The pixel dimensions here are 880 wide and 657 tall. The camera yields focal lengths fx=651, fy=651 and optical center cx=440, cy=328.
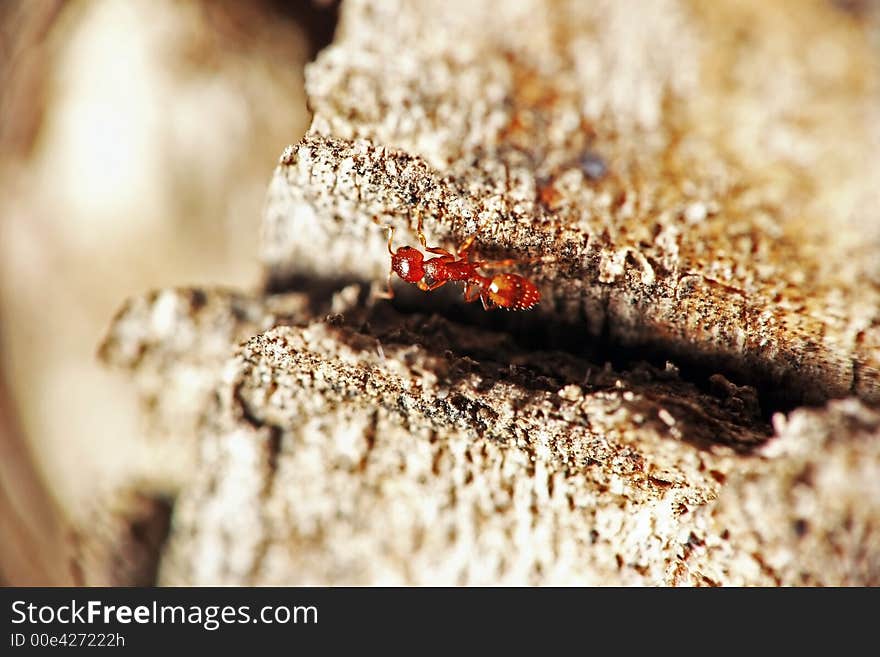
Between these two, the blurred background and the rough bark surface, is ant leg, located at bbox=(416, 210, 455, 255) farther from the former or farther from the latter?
the blurred background

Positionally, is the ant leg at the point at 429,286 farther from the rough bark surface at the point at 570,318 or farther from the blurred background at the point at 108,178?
the blurred background at the point at 108,178

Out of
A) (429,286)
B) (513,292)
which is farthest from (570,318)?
(429,286)

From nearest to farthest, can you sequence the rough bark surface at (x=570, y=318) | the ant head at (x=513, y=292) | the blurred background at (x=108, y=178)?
the rough bark surface at (x=570, y=318) → the ant head at (x=513, y=292) → the blurred background at (x=108, y=178)

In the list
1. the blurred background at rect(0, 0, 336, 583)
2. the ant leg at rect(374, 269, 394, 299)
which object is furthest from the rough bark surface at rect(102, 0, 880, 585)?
the blurred background at rect(0, 0, 336, 583)

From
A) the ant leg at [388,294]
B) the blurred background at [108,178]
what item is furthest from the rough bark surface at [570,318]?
the blurred background at [108,178]

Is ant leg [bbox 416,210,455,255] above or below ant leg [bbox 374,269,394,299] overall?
above

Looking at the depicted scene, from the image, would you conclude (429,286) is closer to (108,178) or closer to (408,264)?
(408,264)
